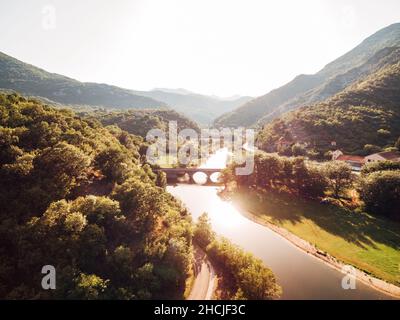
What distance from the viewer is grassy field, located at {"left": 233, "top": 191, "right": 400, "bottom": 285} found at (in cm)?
4888

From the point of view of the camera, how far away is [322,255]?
51750mm

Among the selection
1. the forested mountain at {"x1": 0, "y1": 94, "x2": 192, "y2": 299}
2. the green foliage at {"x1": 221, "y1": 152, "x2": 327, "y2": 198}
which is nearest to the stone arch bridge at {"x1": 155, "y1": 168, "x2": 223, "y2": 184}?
the green foliage at {"x1": 221, "y1": 152, "x2": 327, "y2": 198}

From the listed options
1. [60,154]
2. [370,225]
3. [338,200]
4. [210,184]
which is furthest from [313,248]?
[210,184]

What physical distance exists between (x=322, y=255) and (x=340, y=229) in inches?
508

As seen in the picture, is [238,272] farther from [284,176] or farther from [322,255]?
[284,176]

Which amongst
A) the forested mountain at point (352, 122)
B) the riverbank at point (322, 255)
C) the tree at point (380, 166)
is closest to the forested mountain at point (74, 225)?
the riverbank at point (322, 255)

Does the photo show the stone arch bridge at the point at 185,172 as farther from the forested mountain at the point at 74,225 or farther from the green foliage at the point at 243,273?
the green foliage at the point at 243,273

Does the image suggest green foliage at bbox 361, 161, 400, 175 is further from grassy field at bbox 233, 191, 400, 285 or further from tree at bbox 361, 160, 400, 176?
grassy field at bbox 233, 191, 400, 285

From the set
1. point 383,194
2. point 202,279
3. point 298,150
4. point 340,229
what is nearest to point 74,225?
point 202,279

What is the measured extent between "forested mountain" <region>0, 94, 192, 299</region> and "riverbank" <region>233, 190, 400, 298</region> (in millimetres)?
25320

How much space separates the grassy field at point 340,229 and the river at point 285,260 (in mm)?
4493
